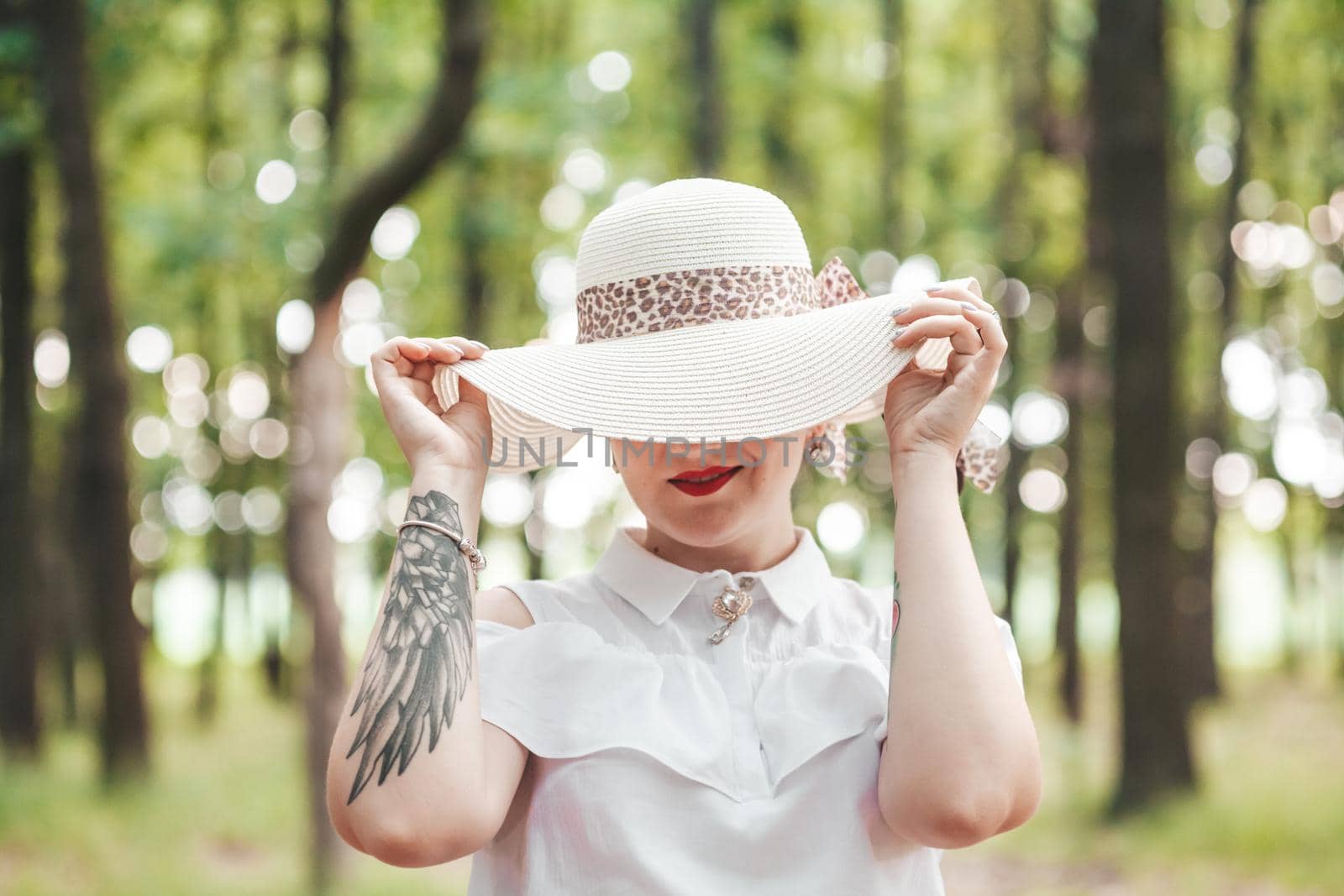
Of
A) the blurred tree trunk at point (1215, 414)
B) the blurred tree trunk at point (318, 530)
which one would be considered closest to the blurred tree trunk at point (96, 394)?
the blurred tree trunk at point (318, 530)

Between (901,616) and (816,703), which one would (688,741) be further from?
(901,616)

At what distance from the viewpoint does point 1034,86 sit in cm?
1262

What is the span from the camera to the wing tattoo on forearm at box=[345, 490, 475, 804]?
1.58m

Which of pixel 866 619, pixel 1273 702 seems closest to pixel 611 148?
pixel 866 619

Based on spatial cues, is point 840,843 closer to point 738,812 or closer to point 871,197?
point 738,812

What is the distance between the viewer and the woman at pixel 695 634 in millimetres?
1588

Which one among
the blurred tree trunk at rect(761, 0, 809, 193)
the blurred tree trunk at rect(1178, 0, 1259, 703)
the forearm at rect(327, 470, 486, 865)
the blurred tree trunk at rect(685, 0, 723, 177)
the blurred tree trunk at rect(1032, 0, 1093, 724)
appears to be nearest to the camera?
the forearm at rect(327, 470, 486, 865)

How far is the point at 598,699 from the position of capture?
174cm

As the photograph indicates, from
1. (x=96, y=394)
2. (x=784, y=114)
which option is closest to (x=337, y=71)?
(x=96, y=394)

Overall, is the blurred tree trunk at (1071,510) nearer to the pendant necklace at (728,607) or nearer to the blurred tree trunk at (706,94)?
the blurred tree trunk at (706,94)

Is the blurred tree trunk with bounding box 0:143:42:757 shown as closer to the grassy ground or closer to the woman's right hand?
the grassy ground

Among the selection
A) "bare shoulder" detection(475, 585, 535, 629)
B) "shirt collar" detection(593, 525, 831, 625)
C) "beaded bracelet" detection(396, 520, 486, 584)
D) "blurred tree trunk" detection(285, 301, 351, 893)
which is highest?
"beaded bracelet" detection(396, 520, 486, 584)

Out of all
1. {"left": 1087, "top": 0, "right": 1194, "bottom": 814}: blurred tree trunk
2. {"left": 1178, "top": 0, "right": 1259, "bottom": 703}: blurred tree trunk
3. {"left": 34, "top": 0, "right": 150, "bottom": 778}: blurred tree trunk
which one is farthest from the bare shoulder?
{"left": 1178, "top": 0, "right": 1259, "bottom": 703}: blurred tree trunk

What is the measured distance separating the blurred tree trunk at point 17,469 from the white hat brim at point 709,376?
34.4 ft
